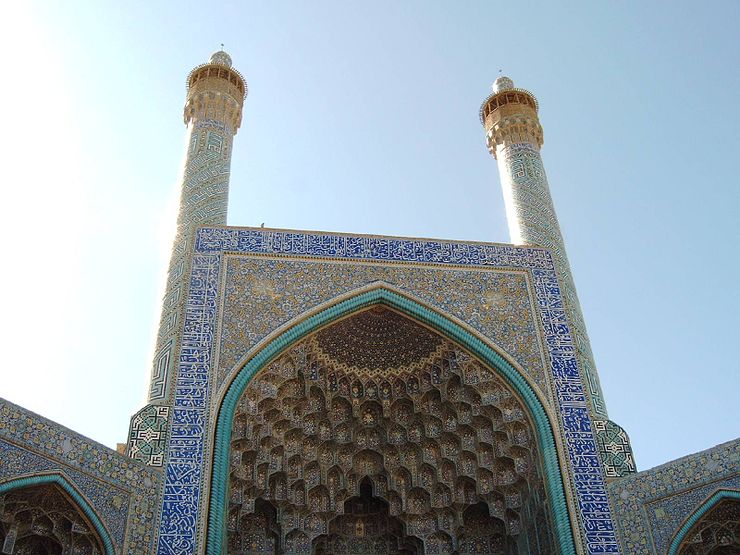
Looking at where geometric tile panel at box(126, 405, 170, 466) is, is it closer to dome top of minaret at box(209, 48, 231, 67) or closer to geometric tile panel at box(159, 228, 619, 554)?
geometric tile panel at box(159, 228, 619, 554)

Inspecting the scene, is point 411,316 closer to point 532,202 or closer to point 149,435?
point 532,202

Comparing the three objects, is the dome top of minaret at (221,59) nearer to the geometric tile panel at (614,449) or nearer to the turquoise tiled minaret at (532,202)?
the turquoise tiled minaret at (532,202)

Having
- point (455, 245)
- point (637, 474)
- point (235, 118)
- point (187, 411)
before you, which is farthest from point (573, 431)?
point (235, 118)

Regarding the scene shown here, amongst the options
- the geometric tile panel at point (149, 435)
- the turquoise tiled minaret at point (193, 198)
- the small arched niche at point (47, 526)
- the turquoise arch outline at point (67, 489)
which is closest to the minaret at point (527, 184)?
the turquoise tiled minaret at point (193, 198)

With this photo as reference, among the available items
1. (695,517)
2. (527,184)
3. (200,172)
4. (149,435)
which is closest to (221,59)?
(200,172)

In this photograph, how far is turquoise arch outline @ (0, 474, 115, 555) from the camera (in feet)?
16.4

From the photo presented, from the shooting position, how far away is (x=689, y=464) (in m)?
5.91

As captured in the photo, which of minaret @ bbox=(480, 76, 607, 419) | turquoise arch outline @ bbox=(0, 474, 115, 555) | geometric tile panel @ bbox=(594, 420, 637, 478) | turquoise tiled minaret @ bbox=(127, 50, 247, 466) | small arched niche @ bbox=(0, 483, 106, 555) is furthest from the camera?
minaret @ bbox=(480, 76, 607, 419)

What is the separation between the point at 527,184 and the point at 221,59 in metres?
3.45

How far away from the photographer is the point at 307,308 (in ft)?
23.1

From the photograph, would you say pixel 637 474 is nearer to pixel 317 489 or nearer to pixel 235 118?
pixel 317 489

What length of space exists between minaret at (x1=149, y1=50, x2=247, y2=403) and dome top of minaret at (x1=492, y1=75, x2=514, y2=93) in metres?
2.70

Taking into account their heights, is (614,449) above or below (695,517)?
above

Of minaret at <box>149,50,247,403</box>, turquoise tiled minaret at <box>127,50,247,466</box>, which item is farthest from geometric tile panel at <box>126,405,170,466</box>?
minaret at <box>149,50,247,403</box>
